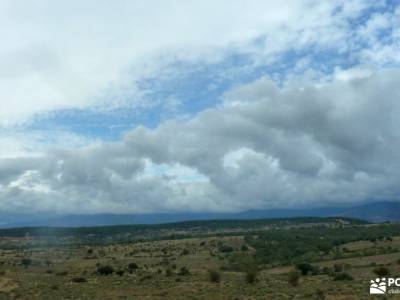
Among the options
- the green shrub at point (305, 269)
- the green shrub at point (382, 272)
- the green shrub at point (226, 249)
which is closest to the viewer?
the green shrub at point (382, 272)

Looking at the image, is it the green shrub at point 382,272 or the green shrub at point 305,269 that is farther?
the green shrub at point 305,269

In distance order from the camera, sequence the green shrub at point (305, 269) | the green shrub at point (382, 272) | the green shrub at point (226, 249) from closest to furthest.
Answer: the green shrub at point (382, 272), the green shrub at point (305, 269), the green shrub at point (226, 249)

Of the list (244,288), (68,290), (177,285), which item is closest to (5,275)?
(68,290)

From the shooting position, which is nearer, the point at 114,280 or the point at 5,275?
the point at 114,280

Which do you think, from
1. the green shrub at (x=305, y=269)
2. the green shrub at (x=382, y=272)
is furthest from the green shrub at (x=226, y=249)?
the green shrub at (x=382, y=272)

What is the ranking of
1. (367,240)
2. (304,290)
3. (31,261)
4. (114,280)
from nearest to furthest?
(304,290)
(114,280)
(31,261)
(367,240)

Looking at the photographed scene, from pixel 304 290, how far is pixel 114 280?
23.4m

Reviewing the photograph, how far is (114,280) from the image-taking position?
2464 inches

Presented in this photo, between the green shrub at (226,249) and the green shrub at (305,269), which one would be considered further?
the green shrub at (226,249)

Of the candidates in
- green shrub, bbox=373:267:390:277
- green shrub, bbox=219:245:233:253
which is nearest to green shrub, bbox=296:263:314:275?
green shrub, bbox=373:267:390:277

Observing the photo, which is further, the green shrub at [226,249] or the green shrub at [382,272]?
the green shrub at [226,249]

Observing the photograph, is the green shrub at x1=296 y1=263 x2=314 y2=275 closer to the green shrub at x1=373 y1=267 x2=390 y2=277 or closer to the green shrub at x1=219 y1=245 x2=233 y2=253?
the green shrub at x1=373 y1=267 x2=390 y2=277

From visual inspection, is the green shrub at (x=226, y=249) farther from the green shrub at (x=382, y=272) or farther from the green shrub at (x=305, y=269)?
the green shrub at (x=382, y=272)

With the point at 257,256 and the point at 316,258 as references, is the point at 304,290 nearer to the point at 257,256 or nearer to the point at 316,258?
the point at 316,258
